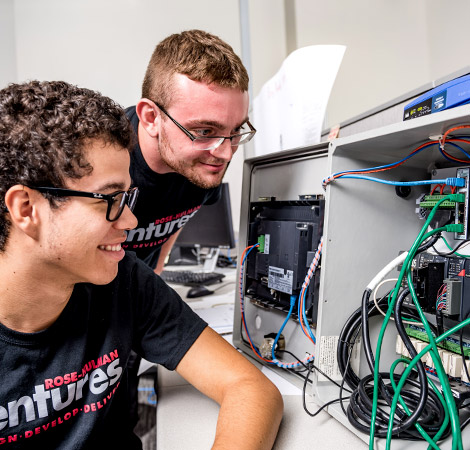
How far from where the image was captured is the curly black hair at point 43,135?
1.98 feet

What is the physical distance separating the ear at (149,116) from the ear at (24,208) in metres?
0.54

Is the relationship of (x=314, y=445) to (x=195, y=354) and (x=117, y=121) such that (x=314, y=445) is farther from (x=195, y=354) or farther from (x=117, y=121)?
(x=117, y=121)

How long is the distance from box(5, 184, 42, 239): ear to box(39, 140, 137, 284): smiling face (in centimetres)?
1

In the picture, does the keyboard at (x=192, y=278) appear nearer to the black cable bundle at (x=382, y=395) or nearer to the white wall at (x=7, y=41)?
the black cable bundle at (x=382, y=395)

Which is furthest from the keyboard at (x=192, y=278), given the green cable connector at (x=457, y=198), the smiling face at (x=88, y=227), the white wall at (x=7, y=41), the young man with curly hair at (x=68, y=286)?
the white wall at (x=7, y=41)

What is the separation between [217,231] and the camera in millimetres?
2139

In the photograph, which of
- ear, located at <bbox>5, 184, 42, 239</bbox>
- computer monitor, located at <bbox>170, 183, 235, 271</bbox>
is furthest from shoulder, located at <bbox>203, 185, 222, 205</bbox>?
ear, located at <bbox>5, 184, 42, 239</bbox>

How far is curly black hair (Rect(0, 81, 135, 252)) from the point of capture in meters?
0.60

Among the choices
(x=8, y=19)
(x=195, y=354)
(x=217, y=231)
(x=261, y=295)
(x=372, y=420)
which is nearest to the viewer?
(x=372, y=420)

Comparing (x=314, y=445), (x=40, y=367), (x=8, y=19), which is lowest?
(x=314, y=445)

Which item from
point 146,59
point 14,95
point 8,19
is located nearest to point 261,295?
point 14,95

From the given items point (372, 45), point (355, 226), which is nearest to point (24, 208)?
point (355, 226)

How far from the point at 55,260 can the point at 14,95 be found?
0.28 metres

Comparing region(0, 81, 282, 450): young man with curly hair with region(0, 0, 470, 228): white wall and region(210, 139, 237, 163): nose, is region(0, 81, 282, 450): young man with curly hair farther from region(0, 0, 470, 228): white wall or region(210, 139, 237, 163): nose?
region(0, 0, 470, 228): white wall
